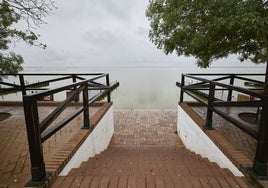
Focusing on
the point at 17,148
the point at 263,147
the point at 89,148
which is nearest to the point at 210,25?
the point at 263,147

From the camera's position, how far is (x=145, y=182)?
176cm

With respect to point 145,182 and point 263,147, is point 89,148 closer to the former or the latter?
point 145,182

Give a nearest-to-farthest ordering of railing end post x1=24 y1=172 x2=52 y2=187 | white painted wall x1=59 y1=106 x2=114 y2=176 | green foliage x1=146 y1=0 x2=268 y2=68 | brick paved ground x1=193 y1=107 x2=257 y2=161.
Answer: railing end post x1=24 y1=172 x2=52 y2=187, green foliage x1=146 y1=0 x2=268 y2=68, white painted wall x1=59 y1=106 x2=114 y2=176, brick paved ground x1=193 y1=107 x2=257 y2=161

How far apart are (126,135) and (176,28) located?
3.72 meters

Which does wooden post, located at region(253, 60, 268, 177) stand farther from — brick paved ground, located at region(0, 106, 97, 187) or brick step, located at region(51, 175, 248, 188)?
brick paved ground, located at region(0, 106, 97, 187)

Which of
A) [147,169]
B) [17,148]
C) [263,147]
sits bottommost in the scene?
[147,169]

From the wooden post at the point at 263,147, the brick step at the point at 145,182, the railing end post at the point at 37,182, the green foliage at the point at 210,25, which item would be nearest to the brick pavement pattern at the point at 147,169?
the brick step at the point at 145,182

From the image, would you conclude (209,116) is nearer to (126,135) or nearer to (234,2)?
(234,2)

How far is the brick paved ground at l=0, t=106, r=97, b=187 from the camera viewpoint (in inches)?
77.7

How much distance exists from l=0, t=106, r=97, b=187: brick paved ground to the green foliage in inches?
119

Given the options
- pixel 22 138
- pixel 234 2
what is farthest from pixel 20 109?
pixel 234 2

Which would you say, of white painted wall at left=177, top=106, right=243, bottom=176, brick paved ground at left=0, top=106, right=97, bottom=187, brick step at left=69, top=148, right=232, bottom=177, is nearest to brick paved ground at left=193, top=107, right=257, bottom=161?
white painted wall at left=177, top=106, right=243, bottom=176

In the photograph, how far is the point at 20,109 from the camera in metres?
5.05

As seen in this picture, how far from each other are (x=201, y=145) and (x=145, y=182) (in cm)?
213
